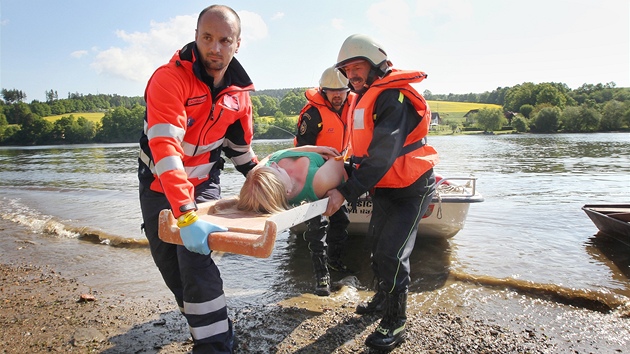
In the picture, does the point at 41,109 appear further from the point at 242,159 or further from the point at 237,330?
the point at 237,330

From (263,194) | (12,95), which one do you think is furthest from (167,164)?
(12,95)

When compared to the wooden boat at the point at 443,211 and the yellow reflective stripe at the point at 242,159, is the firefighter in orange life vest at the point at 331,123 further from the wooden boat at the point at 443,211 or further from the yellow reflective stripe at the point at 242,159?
the yellow reflective stripe at the point at 242,159

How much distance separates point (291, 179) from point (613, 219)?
6.31 m

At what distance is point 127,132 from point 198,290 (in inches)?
3537

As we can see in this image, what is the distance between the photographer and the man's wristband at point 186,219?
2336mm

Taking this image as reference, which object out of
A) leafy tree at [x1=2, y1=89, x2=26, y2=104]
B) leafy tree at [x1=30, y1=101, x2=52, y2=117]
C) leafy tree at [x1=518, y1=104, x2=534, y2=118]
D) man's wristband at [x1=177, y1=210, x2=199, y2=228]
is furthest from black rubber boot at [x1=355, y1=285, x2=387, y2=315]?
leafy tree at [x1=2, y1=89, x2=26, y2=104]

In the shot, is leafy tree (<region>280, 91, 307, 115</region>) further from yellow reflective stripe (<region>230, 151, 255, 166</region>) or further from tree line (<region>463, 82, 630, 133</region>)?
yellow reflective stripe (<region>230, 151, 255, 166</region>)

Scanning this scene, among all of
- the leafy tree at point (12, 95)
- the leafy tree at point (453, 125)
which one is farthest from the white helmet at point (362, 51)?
the leafy tree at point (12, 95)

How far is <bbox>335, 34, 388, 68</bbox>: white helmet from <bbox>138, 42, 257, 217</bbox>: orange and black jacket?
798 millimetres

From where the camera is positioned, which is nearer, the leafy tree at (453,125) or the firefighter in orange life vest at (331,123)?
the firefighter in orange life vest at (331,123)

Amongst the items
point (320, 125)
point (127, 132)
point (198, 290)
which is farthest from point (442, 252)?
point (127, 132)

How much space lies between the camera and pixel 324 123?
544 centimetres

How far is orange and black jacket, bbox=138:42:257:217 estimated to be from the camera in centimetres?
248

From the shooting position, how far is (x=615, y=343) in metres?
3.66
